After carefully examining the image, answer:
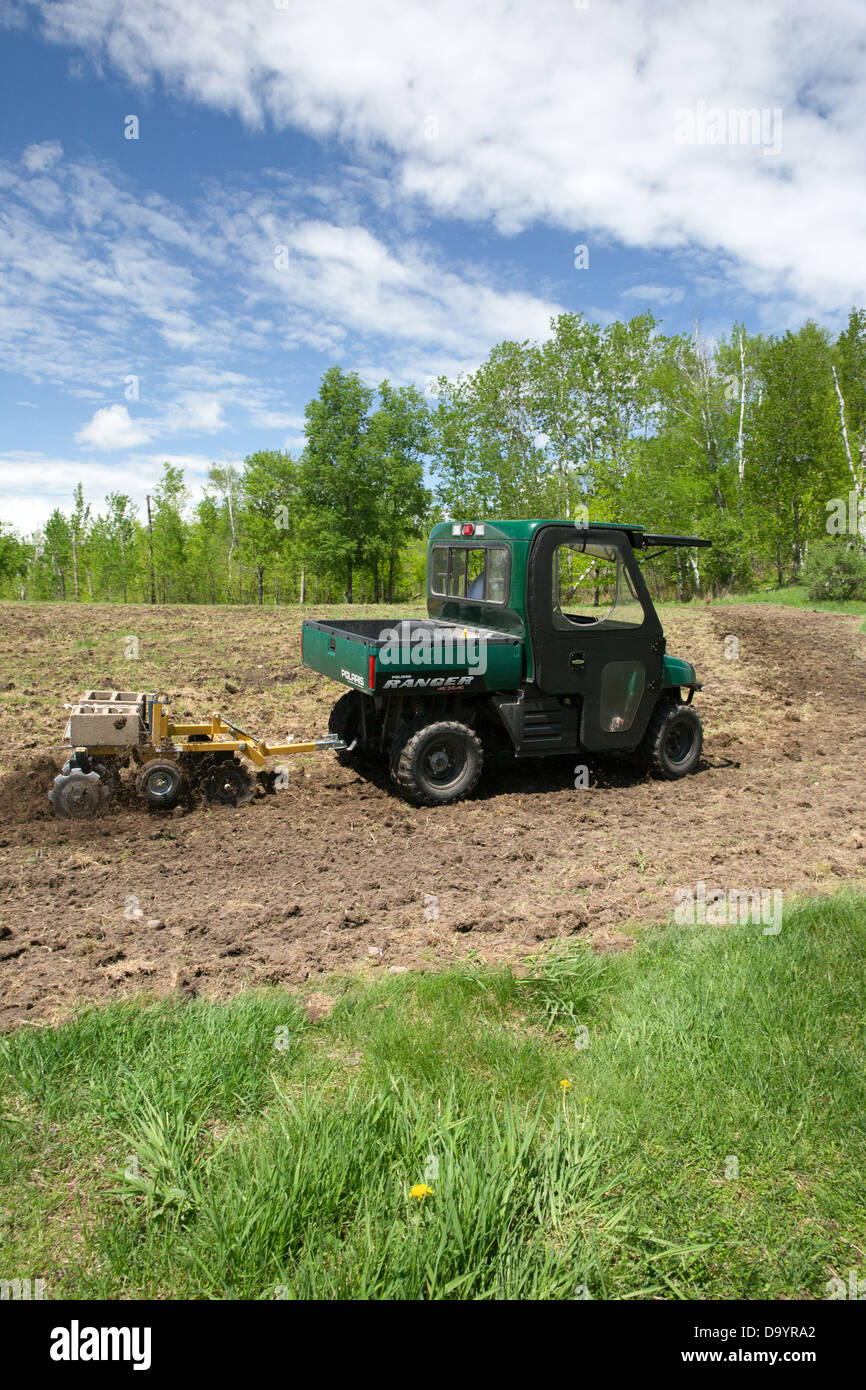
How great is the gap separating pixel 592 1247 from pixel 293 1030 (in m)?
1.60

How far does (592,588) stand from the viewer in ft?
24.0

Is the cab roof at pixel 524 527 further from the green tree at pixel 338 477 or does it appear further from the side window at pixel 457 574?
the green tree at pixel 338 477

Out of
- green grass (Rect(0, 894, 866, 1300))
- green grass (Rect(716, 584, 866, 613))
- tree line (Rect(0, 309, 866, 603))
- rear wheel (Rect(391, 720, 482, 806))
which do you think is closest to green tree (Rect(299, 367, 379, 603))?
tree line (Rect(0, 309, 866, 603))

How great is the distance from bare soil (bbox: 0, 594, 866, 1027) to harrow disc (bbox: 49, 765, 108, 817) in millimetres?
132

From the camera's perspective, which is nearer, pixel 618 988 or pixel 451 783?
pixel 618 988

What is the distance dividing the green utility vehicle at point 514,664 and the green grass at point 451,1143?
331 cm

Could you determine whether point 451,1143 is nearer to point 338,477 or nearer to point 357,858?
point 357,858

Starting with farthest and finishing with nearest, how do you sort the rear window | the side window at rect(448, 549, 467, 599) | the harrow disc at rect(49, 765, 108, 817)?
the side window at rect(448, 549, 467, 599) → the rear window → the harrow disc at rect(49, 765, 108, 817)

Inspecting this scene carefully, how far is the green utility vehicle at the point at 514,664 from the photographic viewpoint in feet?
22.8

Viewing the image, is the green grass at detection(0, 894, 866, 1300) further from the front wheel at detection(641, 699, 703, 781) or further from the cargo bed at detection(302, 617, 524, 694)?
the front wheel at detection(641, 699, 703, 781)

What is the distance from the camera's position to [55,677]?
11.1m

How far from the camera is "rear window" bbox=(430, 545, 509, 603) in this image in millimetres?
7328

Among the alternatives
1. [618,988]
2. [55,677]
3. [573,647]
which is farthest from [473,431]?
[618,988]

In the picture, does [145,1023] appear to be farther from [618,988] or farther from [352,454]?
[352,454]
